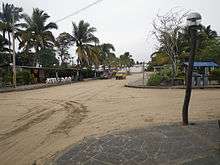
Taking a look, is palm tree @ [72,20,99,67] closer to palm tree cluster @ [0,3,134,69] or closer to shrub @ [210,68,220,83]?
palm tree cluster @ [0,3,134,69]

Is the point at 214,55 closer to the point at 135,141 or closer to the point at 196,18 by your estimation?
the point at 196,18

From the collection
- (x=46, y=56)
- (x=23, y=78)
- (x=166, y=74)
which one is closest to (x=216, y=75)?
(x=166, y=74)

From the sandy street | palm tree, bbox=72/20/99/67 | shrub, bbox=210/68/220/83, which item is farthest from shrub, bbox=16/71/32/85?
the sandy street

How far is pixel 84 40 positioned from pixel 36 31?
30.9ft

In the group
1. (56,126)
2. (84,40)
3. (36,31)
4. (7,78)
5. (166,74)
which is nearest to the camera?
(56,126)

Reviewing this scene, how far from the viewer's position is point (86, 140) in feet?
23.5

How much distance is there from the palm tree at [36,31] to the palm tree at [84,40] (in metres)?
5.76

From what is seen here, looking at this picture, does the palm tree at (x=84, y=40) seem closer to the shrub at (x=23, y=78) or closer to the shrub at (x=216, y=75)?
the shrub at (x=23, y=78)

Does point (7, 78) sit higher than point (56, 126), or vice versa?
point (7, 78)

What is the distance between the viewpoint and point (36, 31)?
4378 centimetres

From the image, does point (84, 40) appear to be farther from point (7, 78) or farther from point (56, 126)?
point (56, 126)

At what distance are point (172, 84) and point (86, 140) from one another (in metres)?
19.5

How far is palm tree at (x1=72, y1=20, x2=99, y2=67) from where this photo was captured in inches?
1972

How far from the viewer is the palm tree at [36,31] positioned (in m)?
43.3
